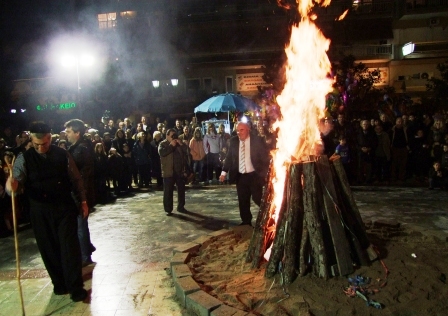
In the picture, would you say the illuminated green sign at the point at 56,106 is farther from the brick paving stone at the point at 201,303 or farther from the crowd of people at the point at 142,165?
the brick paving stone at the point at 201,303

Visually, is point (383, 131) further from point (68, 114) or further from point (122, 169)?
point (68, 114)

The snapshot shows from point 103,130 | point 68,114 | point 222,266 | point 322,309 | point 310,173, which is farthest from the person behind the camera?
point 68,114

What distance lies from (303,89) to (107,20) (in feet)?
87.2

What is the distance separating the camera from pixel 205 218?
28.8 feet

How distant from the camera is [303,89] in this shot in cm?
562

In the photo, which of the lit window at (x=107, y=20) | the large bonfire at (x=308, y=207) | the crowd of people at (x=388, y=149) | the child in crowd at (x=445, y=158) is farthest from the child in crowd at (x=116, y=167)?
the lit window at (x=107, y=20)

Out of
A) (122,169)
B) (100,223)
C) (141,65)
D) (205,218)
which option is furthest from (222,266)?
(141,65)

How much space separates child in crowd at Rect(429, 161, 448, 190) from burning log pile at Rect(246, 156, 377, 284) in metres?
7.27

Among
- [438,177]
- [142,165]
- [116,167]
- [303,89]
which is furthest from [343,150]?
[116,167]

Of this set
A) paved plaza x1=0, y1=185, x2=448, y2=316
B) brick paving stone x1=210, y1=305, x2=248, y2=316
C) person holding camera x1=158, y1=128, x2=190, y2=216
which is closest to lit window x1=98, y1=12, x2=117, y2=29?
paved plaza x1=0, y1=185, x2=448, y2=316

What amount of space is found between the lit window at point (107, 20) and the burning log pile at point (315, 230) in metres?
27.0

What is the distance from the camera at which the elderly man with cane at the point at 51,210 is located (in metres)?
4.79

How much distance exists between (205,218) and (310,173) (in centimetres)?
448

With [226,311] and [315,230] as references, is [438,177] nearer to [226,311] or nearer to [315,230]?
[315,230]
